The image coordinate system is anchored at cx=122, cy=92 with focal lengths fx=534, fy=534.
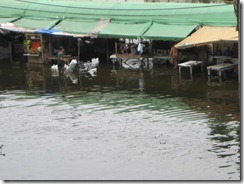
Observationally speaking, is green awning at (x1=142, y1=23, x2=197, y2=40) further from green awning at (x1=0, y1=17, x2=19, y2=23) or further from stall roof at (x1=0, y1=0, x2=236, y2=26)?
green awning at (x1=0, y1=17, x2=19, y2=23)

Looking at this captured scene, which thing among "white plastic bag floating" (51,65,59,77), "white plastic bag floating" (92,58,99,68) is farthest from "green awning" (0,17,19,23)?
"white plastic bag floating" (92,58,99,68)

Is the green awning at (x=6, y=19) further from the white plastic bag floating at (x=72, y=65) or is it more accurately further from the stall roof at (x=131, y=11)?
the white plastic bag floating at (x=72, y=65)

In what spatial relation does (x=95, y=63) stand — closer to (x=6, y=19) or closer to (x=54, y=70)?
(x=54, y=70)

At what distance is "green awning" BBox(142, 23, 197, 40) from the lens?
28.1 m

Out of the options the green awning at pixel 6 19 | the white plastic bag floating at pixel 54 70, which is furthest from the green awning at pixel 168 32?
the green awning at pixel 6 19

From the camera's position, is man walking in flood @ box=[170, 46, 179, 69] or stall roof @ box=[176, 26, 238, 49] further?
man walking in flood @ box=[170, 46, 179, 69]

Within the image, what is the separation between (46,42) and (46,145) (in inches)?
711

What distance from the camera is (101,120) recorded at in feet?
61.5

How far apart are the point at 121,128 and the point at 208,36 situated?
35.5 feet

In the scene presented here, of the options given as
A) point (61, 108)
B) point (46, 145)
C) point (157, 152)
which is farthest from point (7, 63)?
point (157, 152)

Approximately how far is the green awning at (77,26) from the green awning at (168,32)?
4.00 metres

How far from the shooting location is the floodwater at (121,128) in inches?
534

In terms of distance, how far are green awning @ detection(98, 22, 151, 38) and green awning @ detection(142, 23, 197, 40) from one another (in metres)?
0.45

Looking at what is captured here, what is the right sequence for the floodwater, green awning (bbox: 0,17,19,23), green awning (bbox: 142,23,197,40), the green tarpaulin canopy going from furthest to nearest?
green awning (bbox: 0,17,19,23), the green tarpaulin canopy, green awning (bbox: 142,23,197,40), the floodwater
